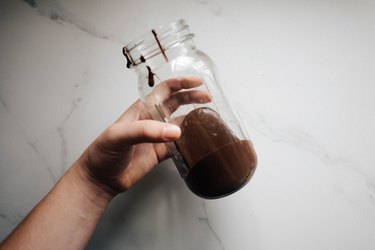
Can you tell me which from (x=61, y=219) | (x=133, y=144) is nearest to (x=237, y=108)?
(x=133, y=144)

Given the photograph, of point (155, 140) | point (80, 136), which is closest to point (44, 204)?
point (80, 136)

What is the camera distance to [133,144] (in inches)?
20.3

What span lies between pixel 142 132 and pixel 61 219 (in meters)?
0.28

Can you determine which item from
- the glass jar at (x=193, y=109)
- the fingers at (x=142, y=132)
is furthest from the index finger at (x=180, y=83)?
the fingers at (x=142, y=132)

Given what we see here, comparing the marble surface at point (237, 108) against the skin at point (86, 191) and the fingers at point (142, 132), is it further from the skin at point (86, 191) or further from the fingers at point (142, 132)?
the fingers at point (142, 132)

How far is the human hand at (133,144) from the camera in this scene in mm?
483

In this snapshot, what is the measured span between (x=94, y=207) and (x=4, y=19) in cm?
49

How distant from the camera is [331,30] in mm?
653

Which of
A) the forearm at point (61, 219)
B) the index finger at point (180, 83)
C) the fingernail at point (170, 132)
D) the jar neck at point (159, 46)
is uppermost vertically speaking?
the jar neck at point (159, 46)

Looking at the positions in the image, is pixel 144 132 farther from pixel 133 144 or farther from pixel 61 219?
pixel 61 219

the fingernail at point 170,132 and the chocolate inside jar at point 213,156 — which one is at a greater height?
the fingernail at point 170,132

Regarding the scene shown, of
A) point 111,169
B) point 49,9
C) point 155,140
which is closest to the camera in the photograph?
point 155,140

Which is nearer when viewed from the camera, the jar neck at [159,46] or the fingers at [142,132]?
the fingers at [142,132]

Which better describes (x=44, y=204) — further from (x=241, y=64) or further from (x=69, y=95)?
(x=241, y=64)
